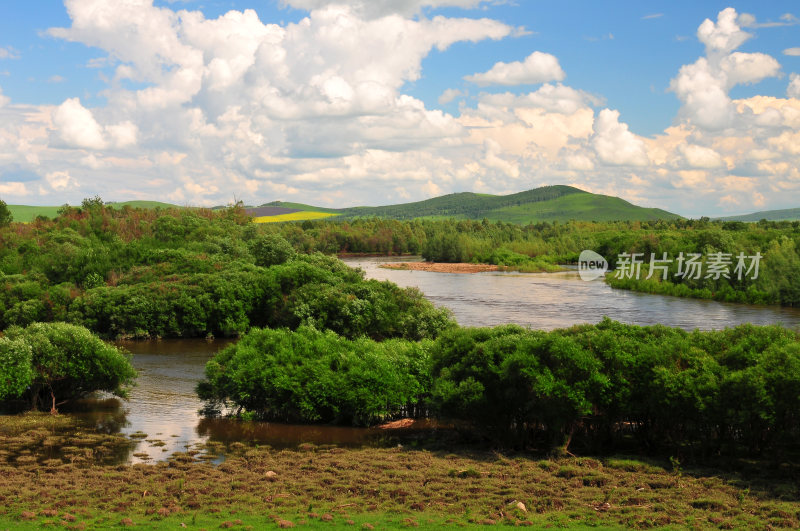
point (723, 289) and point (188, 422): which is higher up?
point (723, 289)

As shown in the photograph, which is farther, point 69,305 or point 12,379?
point 69,305

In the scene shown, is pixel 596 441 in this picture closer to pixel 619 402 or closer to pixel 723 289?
pixel 619 402

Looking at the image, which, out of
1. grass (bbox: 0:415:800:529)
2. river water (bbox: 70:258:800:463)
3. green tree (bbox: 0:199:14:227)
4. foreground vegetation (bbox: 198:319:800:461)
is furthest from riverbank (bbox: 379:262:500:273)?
grass (bbox: 0:415:800:529)

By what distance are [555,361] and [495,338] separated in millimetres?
3471

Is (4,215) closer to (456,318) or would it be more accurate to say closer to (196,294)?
(196,294)

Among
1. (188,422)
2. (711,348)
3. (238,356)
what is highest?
(711,348)

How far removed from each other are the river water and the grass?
3943mm

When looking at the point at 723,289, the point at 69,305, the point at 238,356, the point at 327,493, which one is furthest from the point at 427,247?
the point at 327,493

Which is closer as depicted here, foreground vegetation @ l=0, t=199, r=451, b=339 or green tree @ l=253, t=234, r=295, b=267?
foreground vegetation @ l=0, t=199, r=451, b=339

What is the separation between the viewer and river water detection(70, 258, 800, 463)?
3509cm

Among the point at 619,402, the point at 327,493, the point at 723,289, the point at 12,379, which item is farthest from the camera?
the point at 723,289

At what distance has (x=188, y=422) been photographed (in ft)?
122

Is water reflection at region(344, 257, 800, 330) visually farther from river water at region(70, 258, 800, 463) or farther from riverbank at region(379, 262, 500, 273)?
riverbank at region(379, 262, 500, 273)

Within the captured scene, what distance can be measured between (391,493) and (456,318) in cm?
4990
